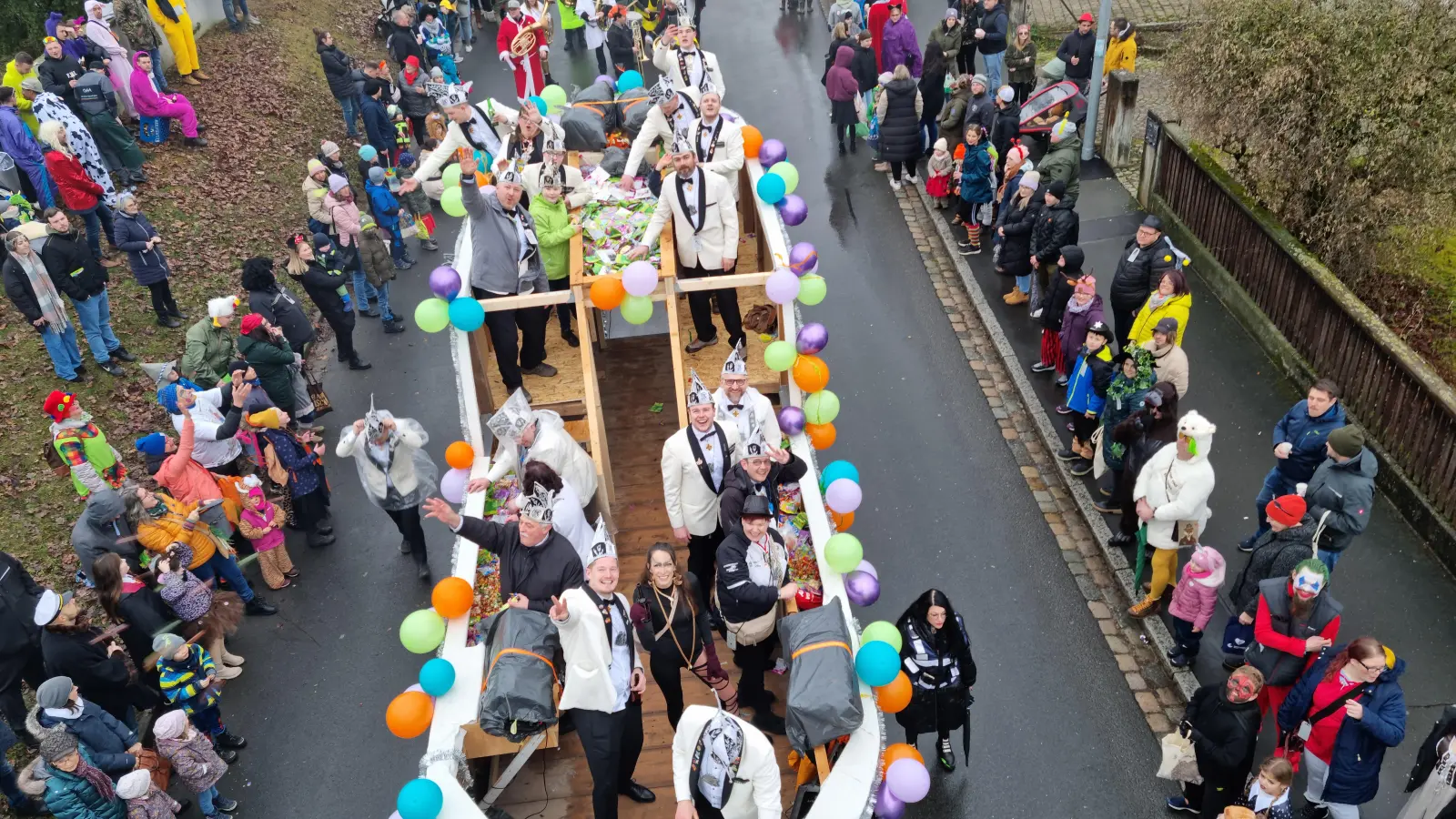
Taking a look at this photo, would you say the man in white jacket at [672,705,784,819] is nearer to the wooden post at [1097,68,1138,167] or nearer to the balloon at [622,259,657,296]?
the balloon at [622,259,657,296]

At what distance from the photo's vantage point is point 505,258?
9.02 m

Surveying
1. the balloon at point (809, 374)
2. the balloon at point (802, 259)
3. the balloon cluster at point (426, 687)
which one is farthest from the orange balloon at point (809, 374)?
the balloon cluster at point (426, 687)

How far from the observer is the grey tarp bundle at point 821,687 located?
6.23 meters

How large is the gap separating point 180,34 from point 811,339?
13651 mm

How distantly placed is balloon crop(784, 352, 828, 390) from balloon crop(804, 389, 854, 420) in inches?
1.8

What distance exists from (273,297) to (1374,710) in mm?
10111

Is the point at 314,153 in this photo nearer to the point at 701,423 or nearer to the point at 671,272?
the point at 671,272

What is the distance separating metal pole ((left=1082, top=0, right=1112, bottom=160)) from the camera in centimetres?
1430

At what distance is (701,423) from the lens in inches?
291

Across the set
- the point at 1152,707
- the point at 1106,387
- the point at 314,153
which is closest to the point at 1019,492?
the point at 1106,387

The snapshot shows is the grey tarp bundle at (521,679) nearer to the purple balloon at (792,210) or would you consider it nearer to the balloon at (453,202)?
the balloon at (453,202)

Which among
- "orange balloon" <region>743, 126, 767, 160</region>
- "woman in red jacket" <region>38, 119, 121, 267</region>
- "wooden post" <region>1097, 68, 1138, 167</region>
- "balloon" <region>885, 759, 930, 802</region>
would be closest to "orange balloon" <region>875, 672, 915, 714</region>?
"balloon" <region>885, 759, 930, 802</region>

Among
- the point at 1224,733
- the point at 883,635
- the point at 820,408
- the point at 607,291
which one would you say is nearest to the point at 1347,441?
the point at 1224,733

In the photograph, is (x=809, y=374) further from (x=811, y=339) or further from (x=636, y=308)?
(x=636, y=308)
